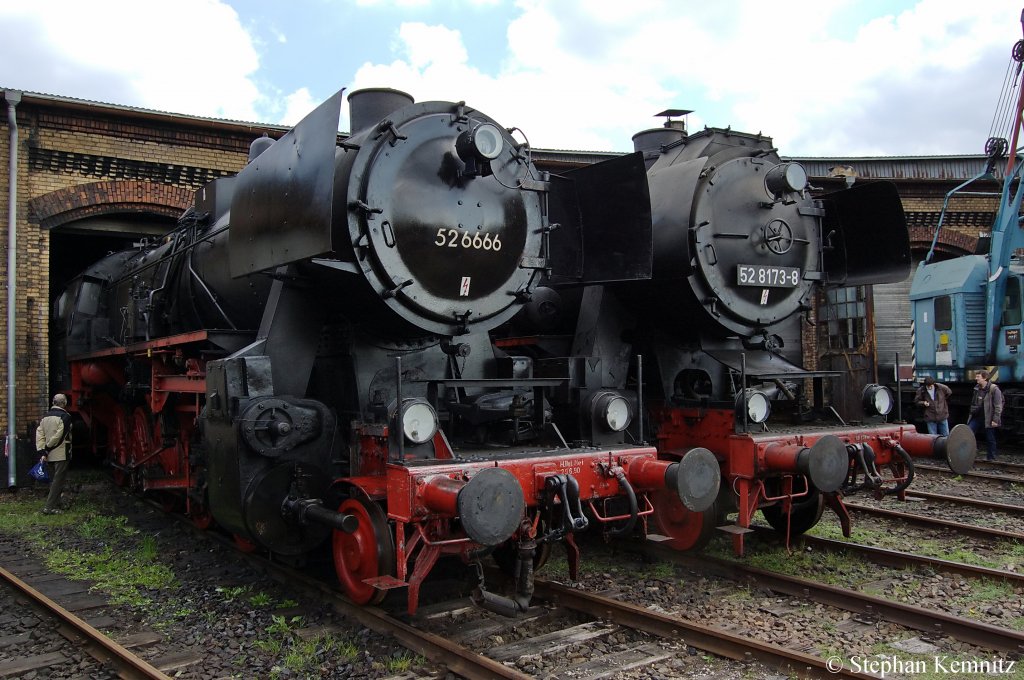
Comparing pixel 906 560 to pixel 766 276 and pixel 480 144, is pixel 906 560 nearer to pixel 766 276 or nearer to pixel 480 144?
pixel 766 276

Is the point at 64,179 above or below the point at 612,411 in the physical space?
above

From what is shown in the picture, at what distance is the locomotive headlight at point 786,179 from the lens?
6.08m

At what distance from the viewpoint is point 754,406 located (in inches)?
227

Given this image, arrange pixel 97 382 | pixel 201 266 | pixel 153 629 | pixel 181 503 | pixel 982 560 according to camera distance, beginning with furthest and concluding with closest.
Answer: pixel 97 382
pixel 181 503
pixel 201 266
pixel 982 560
pixel 153 629

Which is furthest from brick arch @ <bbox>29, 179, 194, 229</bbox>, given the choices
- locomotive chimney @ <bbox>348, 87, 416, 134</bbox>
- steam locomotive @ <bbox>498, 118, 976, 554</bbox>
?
locomotive chimney @ <bbox>348, 87, 416, 134</bbox>

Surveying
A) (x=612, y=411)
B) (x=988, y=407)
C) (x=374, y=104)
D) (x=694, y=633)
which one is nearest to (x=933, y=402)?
(x=988, y=407)

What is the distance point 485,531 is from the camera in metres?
3.72

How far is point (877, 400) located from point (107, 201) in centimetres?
976

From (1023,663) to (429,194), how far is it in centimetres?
405

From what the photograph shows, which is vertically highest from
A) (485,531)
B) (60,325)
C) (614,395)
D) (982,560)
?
(60,325)

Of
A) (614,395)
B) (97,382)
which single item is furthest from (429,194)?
(97,382)

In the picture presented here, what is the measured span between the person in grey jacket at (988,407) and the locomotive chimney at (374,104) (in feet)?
33.3

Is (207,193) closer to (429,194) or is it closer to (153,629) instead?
(429,194)

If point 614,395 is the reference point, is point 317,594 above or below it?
below
